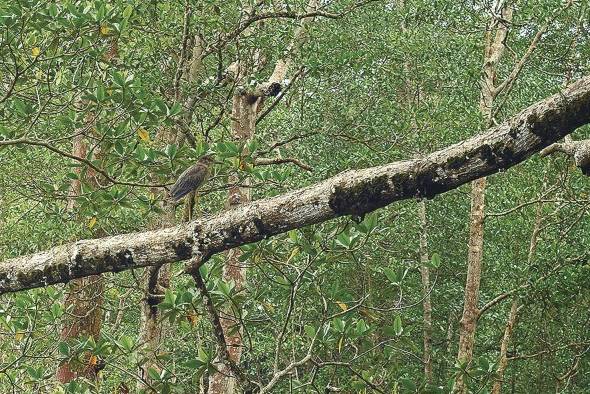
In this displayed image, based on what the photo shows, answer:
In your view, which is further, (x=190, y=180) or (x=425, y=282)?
(x=425, y=282)

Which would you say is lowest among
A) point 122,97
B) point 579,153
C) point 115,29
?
point 579,153

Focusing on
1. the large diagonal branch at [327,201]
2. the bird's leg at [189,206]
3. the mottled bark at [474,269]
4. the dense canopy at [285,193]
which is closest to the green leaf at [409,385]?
the dense canopy at [285,193]

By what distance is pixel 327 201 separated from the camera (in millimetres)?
3963

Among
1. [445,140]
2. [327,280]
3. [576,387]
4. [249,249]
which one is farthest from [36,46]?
[576,387]

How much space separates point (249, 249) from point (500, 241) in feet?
32.5

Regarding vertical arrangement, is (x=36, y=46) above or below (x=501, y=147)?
above

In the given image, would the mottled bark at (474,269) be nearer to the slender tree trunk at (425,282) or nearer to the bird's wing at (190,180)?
the slender tree trunk at (425,282)

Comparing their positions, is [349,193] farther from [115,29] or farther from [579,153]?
[115,29]

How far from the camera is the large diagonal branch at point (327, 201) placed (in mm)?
3453

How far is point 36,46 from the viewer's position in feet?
22.5

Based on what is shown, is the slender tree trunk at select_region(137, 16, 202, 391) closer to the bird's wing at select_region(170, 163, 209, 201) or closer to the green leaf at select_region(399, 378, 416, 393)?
the bird's wing at select_region(170, 163, 209, 201)

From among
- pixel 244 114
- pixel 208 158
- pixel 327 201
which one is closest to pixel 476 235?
pixel 244 114

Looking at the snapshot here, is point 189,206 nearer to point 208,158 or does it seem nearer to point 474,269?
point 208,158

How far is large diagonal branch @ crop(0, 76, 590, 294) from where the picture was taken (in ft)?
11.3
